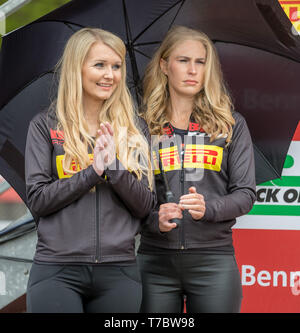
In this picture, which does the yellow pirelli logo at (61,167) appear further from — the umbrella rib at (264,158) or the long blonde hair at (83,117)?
the umbrella rib at (264,158)

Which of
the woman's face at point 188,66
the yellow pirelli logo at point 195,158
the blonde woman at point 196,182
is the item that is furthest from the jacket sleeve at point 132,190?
the woman's face at point 188,66

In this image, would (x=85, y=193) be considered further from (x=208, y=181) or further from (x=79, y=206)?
(x=208, y=181)

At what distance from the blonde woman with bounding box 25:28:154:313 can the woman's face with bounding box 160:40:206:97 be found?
1.29 ft

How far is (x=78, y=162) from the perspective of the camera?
2094mm

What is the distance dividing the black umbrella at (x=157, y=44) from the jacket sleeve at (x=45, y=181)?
1.16 feet

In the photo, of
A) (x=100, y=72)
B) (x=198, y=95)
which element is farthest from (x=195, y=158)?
(x=100, y=72)

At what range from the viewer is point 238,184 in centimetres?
235

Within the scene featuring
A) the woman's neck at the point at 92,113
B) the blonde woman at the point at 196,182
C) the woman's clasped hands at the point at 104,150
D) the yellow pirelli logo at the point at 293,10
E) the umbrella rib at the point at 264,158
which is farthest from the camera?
the yellow pirelli logo at the point at 293,10

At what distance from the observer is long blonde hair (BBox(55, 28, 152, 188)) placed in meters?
2.10

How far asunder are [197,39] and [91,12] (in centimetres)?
51

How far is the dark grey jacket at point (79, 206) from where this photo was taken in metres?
2.00

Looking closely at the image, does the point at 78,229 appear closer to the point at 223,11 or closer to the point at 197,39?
the point at 197,39

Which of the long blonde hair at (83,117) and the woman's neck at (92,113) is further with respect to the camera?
the woman's neck at (92,113)
